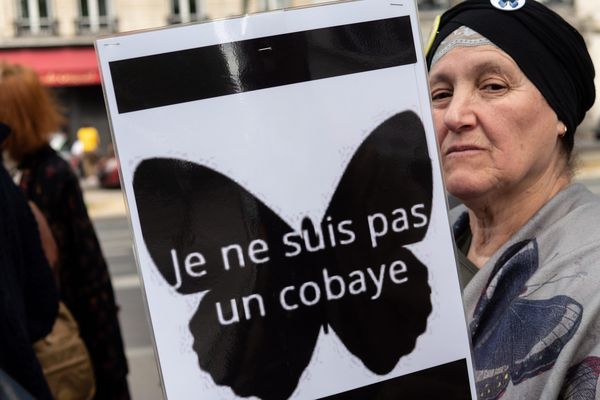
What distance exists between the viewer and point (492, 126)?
1632 millimetres

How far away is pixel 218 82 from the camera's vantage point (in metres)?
1.27

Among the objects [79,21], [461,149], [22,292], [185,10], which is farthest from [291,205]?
[79,21]

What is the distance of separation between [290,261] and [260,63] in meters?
0.28

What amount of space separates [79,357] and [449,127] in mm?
2011

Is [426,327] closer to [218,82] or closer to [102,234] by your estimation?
[218,82]

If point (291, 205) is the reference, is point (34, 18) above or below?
above

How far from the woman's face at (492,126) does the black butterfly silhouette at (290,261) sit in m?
0.30

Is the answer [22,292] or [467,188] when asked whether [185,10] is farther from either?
[467,188]

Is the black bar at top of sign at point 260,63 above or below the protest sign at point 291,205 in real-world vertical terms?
above

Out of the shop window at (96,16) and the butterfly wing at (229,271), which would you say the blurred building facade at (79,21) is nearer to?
the shop window at (96,16)

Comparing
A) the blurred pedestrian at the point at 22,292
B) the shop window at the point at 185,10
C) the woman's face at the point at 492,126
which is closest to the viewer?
the woman's face at the point at 492,126

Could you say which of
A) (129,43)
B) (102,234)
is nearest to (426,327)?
(129,43)

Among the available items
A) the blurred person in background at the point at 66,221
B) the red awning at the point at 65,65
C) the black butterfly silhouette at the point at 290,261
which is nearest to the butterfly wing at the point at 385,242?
the black butterfly silhouette at the point at 290,261

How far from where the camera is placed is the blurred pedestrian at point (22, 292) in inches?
93.4
